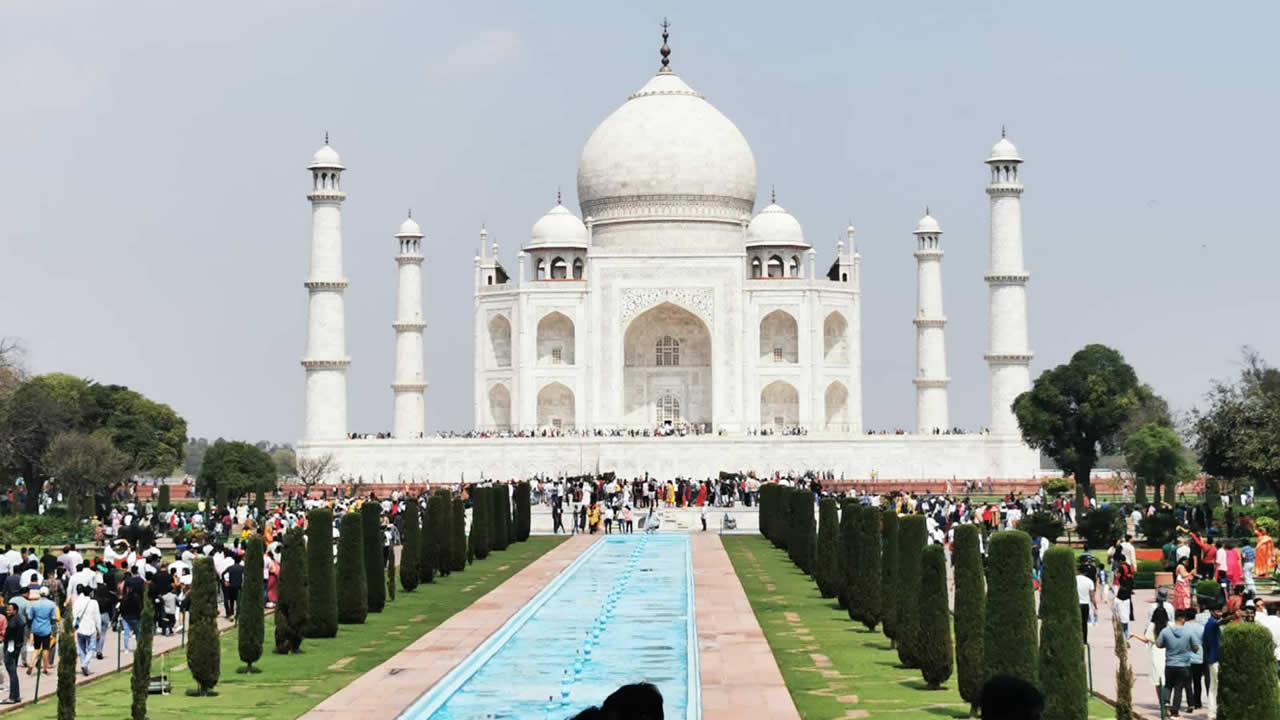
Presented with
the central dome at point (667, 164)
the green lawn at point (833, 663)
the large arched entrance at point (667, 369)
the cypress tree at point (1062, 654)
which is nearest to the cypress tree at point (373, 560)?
the green lawn at point (833, 663)

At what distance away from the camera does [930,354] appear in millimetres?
47500

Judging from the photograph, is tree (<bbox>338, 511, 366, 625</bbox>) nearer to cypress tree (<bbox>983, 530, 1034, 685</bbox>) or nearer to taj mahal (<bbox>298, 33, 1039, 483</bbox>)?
cypress tree (<bbox>983, 530, 1034, 685</bbox>)

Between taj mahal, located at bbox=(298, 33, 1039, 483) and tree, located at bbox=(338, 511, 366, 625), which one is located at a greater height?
taj mahal, located at bbox=(298, 33, 1039, 483)

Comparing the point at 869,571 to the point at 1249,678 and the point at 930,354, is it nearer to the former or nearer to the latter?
the point at 1249,678

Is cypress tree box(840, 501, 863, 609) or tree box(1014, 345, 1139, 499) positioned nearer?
cypress tree box(840, 501, 863, 609)

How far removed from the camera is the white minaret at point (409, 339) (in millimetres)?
47500

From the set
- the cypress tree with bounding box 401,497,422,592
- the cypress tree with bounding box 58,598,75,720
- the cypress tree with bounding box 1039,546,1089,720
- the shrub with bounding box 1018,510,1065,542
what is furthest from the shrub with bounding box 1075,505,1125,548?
the cypress tree with bounding box 58,598,75,720

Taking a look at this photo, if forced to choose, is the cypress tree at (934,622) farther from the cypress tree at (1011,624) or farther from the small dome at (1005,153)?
the small dome at (1005,153)

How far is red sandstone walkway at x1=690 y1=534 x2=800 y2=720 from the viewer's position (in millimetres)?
11930

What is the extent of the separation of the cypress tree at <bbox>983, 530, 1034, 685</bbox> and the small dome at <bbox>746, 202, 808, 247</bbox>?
40.2 metres

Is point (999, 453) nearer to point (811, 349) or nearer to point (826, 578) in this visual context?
point (811, 349)

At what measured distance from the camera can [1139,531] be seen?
24859 millimetres

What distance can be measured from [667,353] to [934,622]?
3651cm

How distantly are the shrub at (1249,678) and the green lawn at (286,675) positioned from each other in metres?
5.61
